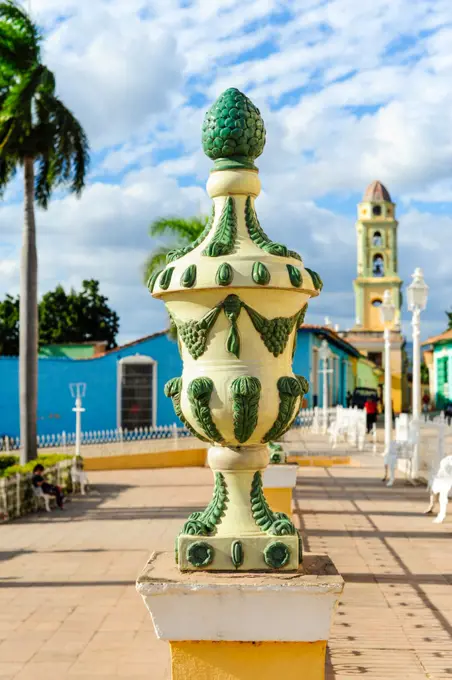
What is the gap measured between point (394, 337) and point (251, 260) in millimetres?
49788

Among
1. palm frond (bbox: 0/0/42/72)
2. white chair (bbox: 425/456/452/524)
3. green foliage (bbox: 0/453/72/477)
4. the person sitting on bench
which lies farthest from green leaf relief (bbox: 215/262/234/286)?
palm frond (bbox: 0/0/42/72)

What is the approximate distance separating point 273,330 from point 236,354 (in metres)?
0.18

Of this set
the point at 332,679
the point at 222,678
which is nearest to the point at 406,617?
the point at 332,679

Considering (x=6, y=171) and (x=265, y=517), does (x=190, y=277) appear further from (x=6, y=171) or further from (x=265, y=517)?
(x=6, y=171)

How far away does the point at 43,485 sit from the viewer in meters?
13.2

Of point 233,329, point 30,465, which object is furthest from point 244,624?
point 30,465

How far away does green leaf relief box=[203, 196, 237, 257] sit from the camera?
3.30m

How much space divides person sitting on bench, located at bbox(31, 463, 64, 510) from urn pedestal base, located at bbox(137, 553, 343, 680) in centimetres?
1054

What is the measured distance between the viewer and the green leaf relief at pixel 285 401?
333 centimetres

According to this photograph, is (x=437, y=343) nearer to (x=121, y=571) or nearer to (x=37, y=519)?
(x=37, y=519)

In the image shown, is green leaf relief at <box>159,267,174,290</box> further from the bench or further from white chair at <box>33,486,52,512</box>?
the bench

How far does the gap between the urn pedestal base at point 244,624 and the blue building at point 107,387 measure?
86.8ft

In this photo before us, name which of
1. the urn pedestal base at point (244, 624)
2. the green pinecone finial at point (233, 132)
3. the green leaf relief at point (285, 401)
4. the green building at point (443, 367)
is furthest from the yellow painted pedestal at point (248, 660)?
the green building at point (443, 367)

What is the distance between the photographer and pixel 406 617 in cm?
628
